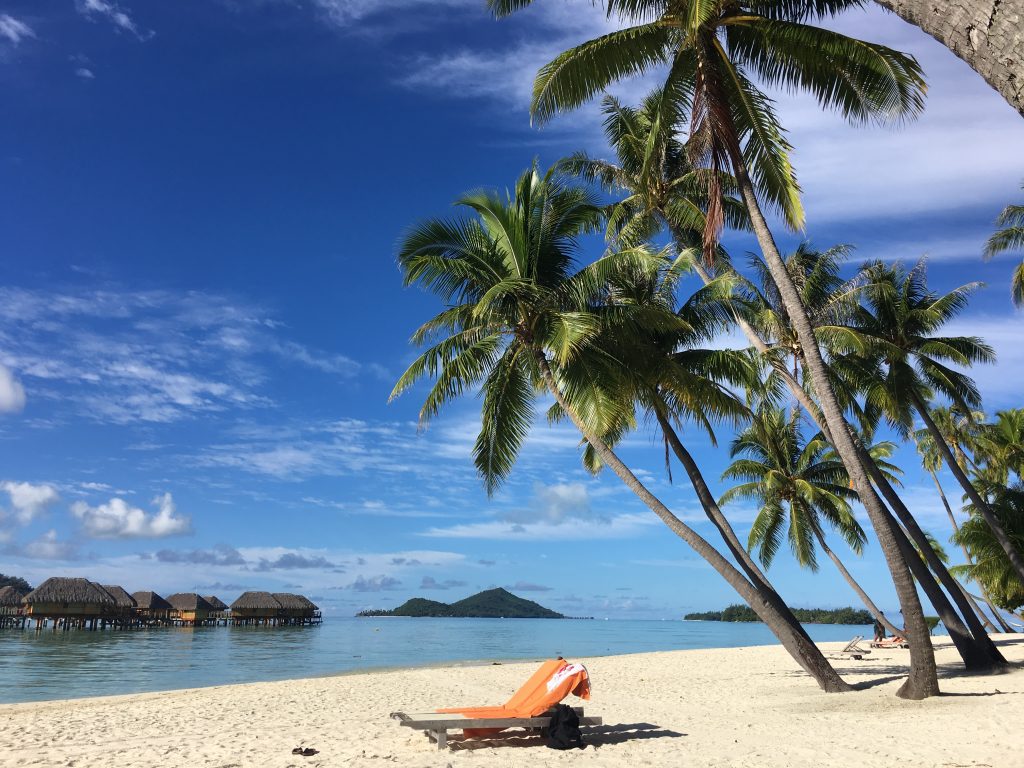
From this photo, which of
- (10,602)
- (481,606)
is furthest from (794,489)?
(481,606)

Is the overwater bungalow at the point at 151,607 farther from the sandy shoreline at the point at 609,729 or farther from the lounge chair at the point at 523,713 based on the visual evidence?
the lounge chair at the point at 523,713

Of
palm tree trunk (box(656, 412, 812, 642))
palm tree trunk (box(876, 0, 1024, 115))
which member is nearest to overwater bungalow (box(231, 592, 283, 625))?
palm tree trunk (box(656, 412, 812, 642))

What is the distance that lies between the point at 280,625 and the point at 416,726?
2600 inches

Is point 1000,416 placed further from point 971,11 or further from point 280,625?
point 280,625

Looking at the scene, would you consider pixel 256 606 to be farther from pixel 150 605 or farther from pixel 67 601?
pixel 67 601

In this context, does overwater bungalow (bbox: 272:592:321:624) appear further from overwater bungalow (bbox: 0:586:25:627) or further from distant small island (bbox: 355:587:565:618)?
distant small island (bbox: 355:587:565:618)

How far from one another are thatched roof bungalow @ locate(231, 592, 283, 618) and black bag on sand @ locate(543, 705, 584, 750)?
59.5m

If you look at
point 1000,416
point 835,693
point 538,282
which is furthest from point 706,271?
point 1000,416

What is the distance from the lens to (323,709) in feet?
35.7

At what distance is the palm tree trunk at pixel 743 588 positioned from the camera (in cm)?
1119

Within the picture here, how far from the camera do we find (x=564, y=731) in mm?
7059

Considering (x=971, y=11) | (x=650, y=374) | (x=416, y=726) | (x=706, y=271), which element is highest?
(x=706, y=271)

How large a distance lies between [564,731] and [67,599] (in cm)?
5519

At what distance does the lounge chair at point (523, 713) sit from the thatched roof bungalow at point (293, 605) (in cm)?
5916
